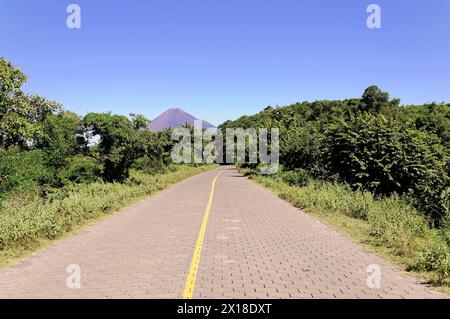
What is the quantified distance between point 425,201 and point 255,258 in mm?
10112

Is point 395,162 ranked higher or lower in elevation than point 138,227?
higher

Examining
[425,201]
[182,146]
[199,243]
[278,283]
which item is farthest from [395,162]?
[182,146]

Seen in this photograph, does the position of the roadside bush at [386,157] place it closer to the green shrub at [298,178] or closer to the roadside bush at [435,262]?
the green shrub at [298,178]

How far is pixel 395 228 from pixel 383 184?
35.6 feet

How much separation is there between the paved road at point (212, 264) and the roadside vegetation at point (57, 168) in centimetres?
98

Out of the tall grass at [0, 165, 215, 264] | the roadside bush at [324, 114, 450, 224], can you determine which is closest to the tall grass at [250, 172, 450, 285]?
the roadside bush at [324, 114, 450, 224]

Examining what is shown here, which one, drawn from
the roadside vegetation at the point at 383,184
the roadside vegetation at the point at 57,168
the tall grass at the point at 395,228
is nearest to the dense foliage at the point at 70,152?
the roadside vegetation at the point at 57,168

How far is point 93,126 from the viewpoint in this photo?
88.6 ft

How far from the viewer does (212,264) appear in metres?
8.18

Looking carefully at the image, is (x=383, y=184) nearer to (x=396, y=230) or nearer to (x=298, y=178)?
(x=298, y=178)

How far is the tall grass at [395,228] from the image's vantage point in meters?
7.57

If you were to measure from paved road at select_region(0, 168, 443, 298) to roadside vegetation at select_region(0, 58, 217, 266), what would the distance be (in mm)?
978
